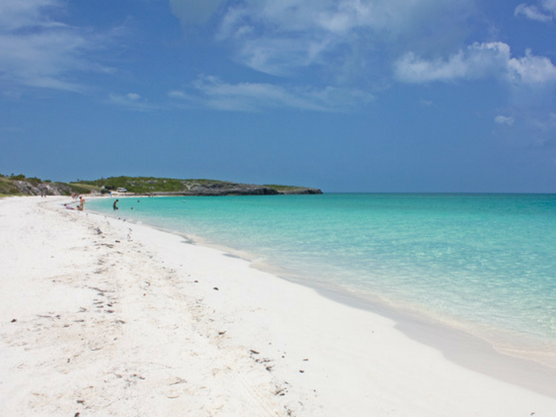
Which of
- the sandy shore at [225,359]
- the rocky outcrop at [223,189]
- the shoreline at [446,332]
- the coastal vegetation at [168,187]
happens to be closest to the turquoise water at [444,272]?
the shoreline at [446,332]

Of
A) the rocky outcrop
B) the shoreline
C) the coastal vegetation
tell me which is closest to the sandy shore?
the shoreline

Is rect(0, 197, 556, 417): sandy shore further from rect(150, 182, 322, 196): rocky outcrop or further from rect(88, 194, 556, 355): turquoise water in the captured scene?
rect(150, 182, 322, 196): rocky outcrop

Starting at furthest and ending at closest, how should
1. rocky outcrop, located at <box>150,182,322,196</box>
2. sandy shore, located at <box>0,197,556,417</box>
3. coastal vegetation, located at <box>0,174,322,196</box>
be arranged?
rocky outcrop, located at <box>150,182,322,196</box>, coastal vegetation, located at <box>0,174,322,196</box>, sandy shore, located at <box>0,197,556,417</box>

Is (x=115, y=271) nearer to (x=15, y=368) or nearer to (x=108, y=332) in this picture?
(x=108, y=332)

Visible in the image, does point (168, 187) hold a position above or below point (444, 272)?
above

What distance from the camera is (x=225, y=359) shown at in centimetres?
413

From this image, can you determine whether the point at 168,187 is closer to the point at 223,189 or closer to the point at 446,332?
the point at 223,189

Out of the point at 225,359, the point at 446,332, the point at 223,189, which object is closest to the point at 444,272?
the point at 446,332

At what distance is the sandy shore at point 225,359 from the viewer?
3.26 meters

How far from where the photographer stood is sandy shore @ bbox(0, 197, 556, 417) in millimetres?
3259

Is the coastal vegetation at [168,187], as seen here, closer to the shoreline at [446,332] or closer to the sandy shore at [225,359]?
the sandy shore at [225,359]

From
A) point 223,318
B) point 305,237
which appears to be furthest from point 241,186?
point 223,318

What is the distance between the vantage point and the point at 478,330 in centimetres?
596

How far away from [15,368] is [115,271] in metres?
4.61
